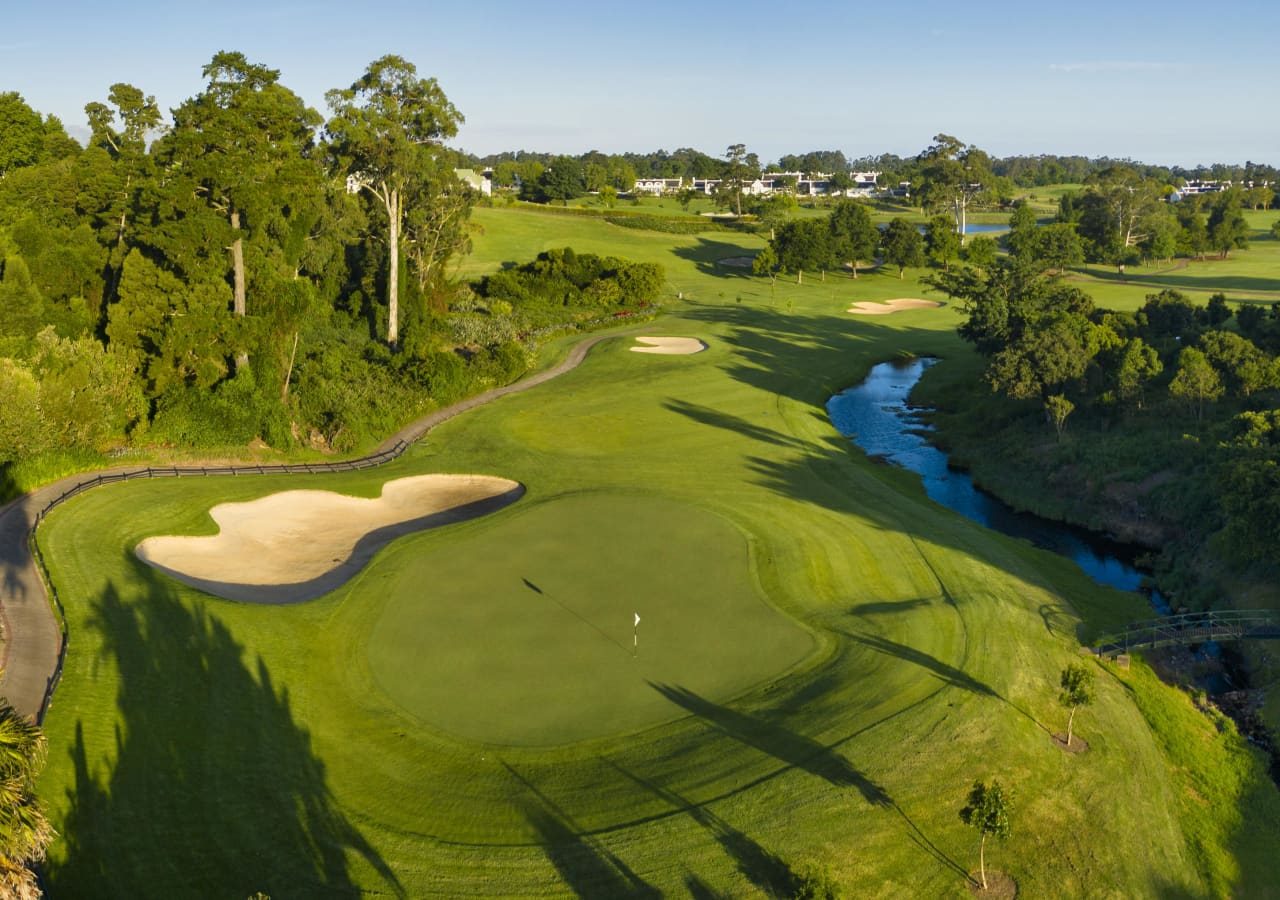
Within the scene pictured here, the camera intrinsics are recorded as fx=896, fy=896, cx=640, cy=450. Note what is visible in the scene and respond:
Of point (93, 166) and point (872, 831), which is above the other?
point (93, 166)

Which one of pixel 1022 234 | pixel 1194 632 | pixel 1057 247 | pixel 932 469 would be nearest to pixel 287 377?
pixel 932 469

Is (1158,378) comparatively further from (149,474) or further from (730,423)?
(149,474)

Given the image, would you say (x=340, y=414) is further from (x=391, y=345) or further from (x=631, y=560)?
(x=631, y=560)

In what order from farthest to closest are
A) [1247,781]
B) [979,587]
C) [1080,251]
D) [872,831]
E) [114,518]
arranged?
[1080,251], [114,518], [979,587], [1247,781], [872,831]

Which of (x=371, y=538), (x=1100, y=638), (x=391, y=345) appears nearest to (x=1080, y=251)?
(x=391, y=345)

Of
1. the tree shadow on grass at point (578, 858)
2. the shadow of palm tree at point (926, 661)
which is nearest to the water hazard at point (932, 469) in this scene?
the shadow of palm tree at point (926, 661)

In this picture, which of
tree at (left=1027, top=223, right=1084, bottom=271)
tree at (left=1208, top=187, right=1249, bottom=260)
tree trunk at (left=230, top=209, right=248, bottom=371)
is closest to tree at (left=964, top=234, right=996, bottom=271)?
tree at (left=1027, top=223, right=1084, bottom=271)

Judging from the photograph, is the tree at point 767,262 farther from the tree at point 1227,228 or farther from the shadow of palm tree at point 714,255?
the tree at point 1227,228
